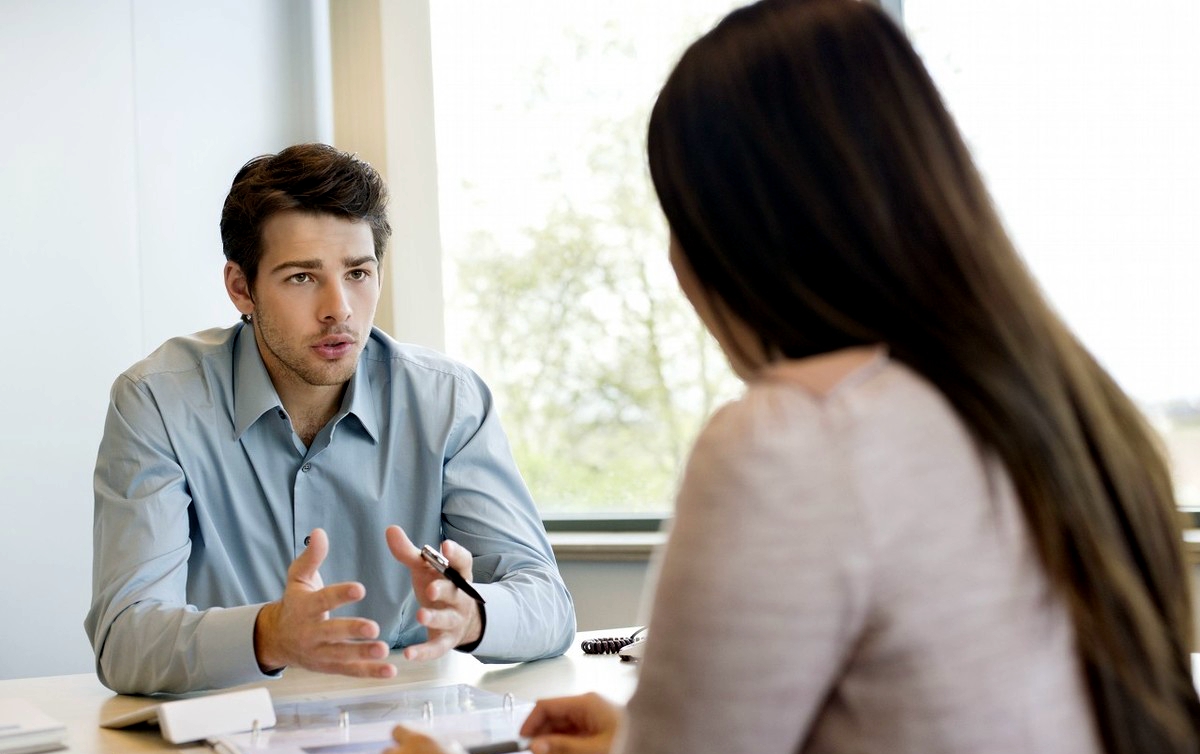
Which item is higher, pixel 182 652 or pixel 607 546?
pixel 182 652

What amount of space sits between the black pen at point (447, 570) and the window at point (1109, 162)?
1.69m

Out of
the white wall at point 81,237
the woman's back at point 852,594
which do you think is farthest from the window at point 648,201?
the woman's back at point 852,594

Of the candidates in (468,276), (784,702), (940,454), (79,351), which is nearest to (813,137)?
(940,454)

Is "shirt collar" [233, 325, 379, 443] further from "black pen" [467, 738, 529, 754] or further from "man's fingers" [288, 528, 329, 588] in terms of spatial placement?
"black pen" [467, 738, 529, 754]

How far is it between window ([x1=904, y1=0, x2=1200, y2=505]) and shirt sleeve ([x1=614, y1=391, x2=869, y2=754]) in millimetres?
2305

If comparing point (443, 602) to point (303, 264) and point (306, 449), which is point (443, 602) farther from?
point (303, 264)

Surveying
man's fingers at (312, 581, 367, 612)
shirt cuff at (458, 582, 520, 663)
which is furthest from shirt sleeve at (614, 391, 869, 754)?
shirt cuff at (458, 582, 520, 663)

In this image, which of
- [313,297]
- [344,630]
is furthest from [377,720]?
[313,297]

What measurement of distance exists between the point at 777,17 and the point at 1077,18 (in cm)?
A: 244

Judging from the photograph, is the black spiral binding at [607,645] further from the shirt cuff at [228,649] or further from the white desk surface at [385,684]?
the shirt cuff at [228,649]

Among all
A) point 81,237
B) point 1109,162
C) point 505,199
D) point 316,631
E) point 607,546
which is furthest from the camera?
point 505,199

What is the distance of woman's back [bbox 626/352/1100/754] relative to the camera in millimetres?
643

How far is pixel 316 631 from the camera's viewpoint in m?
1.52

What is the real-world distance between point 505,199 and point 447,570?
224 centimetres
